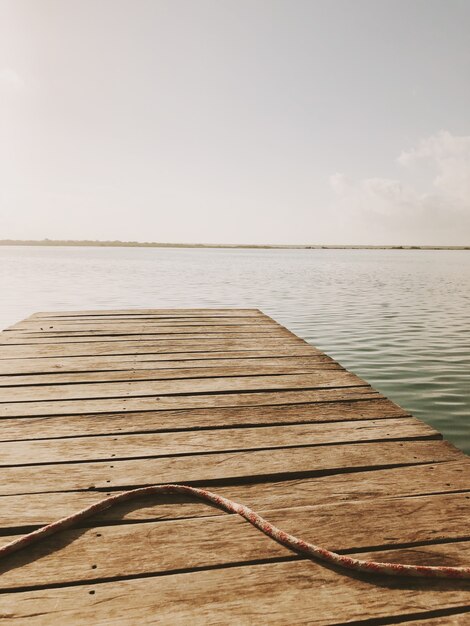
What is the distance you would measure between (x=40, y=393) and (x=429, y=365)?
268 inches

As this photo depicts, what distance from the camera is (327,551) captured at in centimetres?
168

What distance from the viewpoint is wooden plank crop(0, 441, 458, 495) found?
7.38ft

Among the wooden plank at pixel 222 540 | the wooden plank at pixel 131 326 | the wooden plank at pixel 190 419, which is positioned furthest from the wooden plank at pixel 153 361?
the wooden plank at pixel 222 540

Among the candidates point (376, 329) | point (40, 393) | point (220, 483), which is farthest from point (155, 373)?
point (376, 329)

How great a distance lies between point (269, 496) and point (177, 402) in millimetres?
1454

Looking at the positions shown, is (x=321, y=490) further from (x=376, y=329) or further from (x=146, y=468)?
(x=376, y=329)

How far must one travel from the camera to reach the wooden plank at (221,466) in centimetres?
225

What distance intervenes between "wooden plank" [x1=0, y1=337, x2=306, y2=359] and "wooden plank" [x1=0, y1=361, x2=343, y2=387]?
0.79 metres

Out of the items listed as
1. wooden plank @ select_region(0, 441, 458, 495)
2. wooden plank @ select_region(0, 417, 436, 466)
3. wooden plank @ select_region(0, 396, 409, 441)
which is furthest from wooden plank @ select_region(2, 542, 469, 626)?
wooden plank @ select_region(0, 396, 409, 441)

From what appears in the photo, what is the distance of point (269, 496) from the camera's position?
214 cm

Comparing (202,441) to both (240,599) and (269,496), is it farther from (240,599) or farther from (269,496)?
(240,599)

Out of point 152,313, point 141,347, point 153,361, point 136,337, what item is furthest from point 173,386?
point 152,313

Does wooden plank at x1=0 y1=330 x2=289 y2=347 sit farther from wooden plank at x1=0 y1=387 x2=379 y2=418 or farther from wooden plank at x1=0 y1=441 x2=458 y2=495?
wooden plank at x1=0 y1=441 x2=458 y2=495

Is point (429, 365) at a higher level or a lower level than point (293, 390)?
lower
